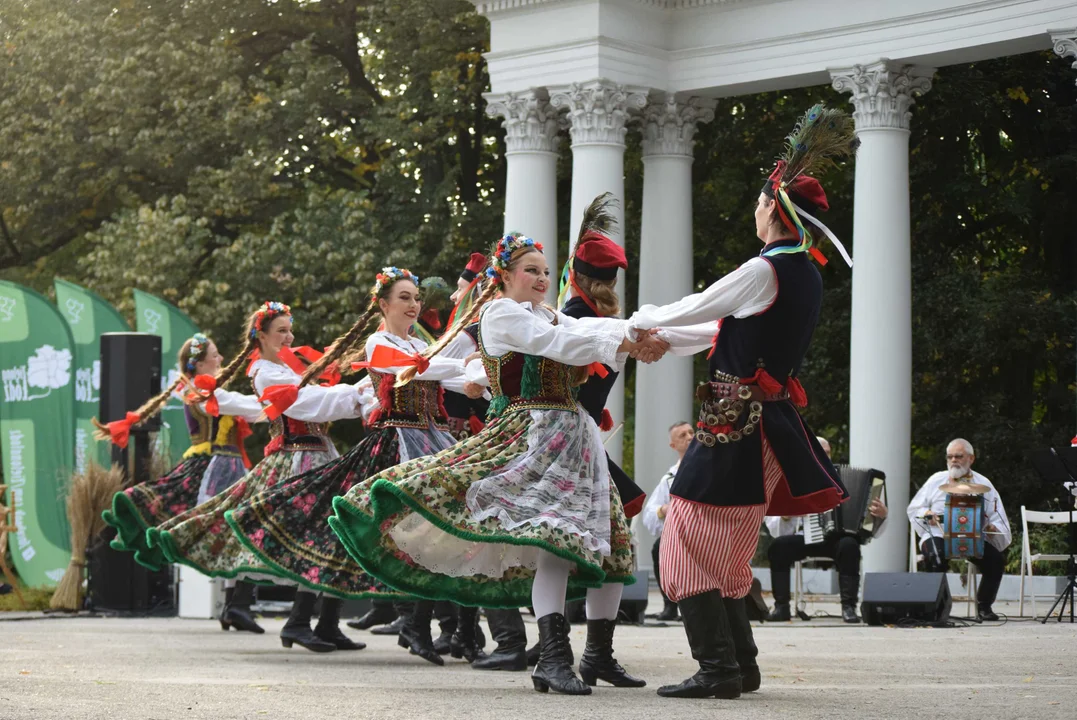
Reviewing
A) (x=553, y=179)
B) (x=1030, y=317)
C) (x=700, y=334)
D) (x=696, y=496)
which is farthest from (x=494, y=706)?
(x=1030, y=317)

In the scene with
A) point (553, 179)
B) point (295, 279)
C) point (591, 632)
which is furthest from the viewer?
point (295, 279)

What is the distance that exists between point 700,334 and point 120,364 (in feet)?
28.1

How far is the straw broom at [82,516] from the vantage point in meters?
15.2

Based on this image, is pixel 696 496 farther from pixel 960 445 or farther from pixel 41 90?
pixel 41 90

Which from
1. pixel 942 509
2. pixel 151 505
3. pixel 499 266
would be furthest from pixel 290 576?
pixel 942 509

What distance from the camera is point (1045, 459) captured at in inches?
563

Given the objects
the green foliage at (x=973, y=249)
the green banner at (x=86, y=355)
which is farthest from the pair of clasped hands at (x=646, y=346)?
the green foliage at (x=973, y=249)

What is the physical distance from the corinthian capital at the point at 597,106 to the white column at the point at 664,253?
860 millimetres

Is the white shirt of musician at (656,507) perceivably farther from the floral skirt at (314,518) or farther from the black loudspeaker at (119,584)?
the floral skirt at (314,518)

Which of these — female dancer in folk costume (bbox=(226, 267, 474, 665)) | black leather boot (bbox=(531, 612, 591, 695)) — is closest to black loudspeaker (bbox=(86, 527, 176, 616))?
female dancer in folk costume (bbox=(226, 267, 474, 665))

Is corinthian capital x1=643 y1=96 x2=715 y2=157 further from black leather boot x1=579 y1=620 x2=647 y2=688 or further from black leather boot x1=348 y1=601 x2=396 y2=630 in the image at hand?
black leather boot x1=579 y1=620 x2=647 y2=688

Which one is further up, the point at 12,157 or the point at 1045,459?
the point at 12,157

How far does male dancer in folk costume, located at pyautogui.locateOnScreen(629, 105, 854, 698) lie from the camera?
716cm

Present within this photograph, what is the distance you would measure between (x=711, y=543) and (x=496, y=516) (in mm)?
868
